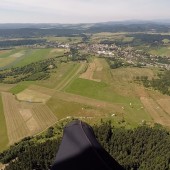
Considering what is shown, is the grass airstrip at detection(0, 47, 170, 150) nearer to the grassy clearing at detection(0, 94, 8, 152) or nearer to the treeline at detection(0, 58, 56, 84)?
the grassy clearing at detection(0, 94, 8, 152)

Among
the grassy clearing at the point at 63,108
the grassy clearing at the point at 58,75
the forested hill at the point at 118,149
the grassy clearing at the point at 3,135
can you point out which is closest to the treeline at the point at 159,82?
the grassy clearing at the point at 58,75

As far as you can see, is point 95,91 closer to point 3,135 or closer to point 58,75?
point 58,75

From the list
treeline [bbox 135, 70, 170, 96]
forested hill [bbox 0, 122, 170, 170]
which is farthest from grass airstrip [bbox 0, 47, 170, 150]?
forested hill [bbox 0, 122, 170, 170]

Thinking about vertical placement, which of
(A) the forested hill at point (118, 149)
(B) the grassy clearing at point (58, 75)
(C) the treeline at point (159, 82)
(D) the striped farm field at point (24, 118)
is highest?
(A) the forested hill at point (118, 149)

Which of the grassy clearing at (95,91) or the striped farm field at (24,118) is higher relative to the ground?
the striped farm field at (24,118)

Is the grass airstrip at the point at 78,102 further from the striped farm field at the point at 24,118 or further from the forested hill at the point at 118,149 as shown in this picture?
the forested hill at the point at 118,149

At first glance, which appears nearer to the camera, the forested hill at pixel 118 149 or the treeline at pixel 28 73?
the forested hill at pixel 118 149

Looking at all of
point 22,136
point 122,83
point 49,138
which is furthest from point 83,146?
point 122,83
